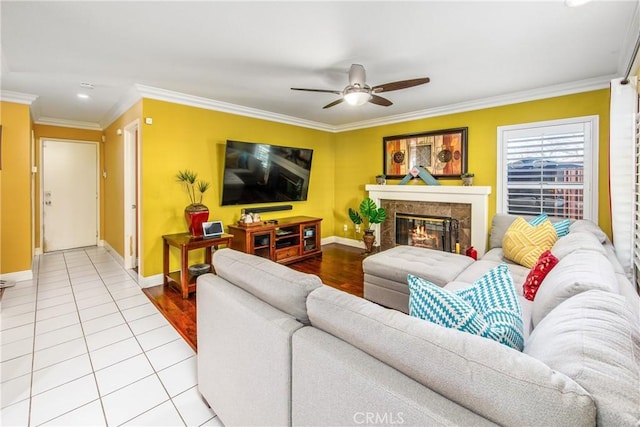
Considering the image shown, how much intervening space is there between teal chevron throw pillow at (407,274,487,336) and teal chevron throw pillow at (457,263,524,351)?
51 mm

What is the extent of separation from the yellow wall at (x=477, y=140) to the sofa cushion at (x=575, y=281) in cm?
254

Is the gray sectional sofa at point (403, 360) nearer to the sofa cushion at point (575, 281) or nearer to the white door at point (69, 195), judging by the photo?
the sofa cushion at point (575, 281)

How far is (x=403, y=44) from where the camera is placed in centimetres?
244

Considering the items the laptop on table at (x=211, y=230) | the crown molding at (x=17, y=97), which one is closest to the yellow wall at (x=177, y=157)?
the laptop on table at (x=211, y=230)

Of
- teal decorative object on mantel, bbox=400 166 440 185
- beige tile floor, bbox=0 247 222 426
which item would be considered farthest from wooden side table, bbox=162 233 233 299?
teal decorative object on mantel, bbox=400 166 440 185

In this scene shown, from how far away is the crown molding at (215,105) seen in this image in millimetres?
3500

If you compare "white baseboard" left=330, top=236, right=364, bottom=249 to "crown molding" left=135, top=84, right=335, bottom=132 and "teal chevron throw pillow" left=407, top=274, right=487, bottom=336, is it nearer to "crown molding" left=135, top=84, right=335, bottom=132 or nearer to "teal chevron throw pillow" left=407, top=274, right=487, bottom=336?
"crown molding" left=135, top=84, right=335, bottom=132

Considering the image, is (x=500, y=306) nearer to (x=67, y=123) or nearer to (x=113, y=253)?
(x=113, y=253)

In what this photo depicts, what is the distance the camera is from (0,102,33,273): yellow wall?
363 centimetres

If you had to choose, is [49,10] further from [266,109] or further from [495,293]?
[495,293]

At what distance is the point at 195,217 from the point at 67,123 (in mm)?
3763

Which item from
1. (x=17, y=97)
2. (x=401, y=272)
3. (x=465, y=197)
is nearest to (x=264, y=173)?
(x=401, y=272)

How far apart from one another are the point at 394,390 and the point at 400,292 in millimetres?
2047

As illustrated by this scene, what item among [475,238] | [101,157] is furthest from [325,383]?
[101,157]
